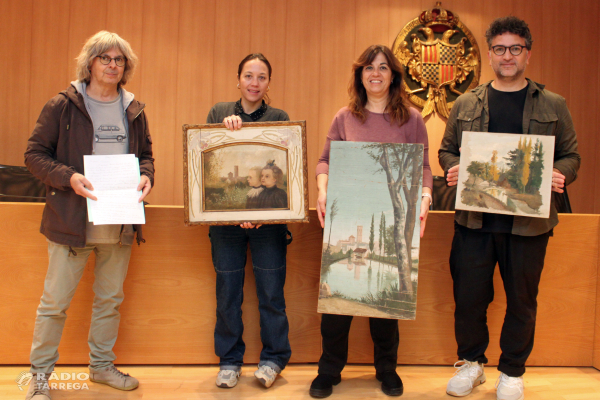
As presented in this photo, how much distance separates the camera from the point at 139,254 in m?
2.18

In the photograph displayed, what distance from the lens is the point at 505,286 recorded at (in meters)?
1.93

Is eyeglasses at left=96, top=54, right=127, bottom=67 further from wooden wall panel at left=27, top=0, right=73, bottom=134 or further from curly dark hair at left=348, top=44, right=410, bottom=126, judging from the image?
wooden wall panel at left=27, top=0, right=73, bottom=134

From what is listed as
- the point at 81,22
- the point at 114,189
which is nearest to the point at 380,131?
the point at 114,189

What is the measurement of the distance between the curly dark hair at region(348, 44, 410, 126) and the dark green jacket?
0.96 feet

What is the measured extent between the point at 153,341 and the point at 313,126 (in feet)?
7.56

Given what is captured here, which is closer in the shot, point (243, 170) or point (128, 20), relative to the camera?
point (243, 170)

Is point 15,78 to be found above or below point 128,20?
below

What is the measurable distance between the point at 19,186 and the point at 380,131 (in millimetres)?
2013

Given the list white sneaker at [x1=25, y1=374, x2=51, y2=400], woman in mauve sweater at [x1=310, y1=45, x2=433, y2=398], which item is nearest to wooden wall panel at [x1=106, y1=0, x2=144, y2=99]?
woman in mauve sweater at [x1=310, y1=45, x2=433, y2=398]

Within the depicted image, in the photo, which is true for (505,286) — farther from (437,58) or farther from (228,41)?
(228,41)

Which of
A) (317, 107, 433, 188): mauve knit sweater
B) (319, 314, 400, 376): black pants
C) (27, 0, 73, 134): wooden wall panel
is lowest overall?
(319, 314, 400, 376): black pants

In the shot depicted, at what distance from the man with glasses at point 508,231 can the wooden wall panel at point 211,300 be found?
0.98 ft

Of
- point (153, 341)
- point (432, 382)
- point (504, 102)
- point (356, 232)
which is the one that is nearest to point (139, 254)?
point (153, 341)

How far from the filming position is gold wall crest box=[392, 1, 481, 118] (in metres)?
3.86
